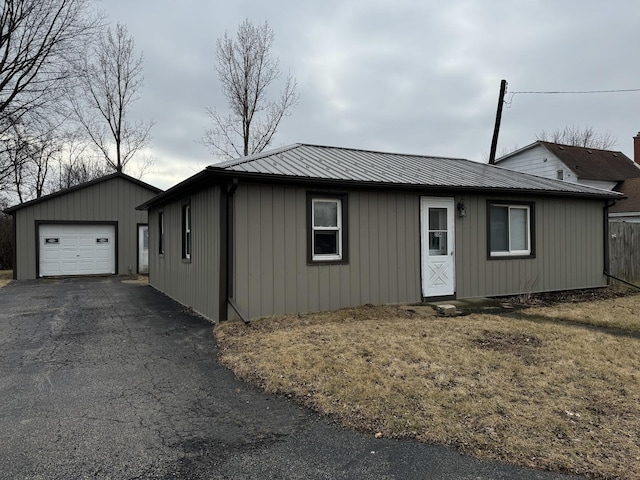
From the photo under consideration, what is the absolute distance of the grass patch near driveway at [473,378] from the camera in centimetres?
302

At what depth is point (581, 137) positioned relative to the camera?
117 feet

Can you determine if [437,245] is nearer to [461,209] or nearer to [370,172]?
[461,209]

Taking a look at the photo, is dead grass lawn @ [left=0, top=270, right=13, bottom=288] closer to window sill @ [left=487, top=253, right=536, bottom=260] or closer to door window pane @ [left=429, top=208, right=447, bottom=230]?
door window pane @ [left=429, top=208, right=447, bottom=230]

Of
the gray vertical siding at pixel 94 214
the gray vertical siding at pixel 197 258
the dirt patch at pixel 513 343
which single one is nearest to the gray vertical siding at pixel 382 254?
the gray vertical siding at pixel 197 258

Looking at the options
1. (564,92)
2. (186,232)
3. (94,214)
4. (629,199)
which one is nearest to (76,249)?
(94,214)

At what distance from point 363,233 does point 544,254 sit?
5.05 meters

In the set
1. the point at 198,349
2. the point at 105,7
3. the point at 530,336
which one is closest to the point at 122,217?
the point at 105,7

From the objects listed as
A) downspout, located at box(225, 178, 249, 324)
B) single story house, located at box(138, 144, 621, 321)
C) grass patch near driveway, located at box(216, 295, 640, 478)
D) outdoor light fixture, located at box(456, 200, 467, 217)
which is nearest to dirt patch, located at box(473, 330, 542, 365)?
grass patch near driveway, located at box(216, 295, 640, 478)

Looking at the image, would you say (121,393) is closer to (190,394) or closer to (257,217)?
(190,394)

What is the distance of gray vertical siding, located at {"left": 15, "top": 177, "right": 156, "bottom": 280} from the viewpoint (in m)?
16.1

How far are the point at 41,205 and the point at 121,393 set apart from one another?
50.2 feet

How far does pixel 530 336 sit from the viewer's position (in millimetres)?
5891

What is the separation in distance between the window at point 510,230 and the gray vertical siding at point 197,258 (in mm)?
6022

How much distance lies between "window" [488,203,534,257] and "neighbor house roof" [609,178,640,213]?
32.3 feet
